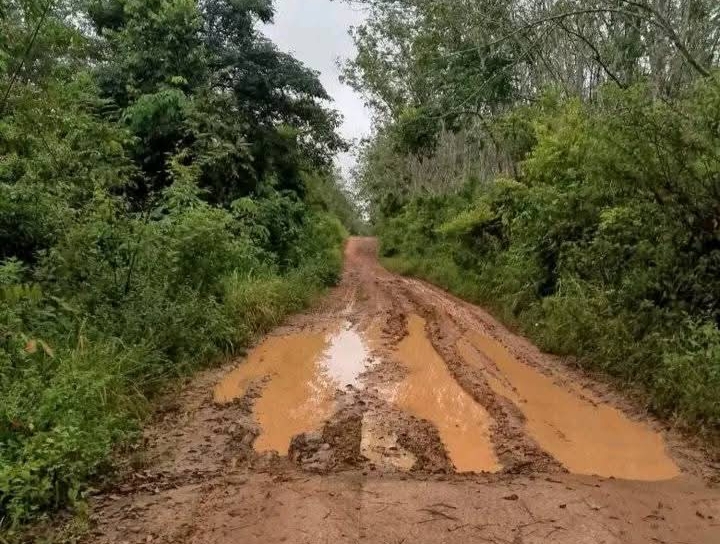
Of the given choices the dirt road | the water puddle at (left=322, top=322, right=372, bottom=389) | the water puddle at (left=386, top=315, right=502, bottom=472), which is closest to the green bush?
the dirt road

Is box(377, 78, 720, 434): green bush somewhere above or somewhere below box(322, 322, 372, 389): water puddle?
above

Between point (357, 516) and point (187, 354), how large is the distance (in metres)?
4.21

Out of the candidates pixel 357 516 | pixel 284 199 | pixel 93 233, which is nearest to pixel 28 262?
pixel 93 233

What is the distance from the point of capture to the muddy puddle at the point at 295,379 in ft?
19.4

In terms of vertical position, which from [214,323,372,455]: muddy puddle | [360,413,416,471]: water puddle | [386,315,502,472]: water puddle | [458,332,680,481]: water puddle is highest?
[458,332,680,481]: water puddle

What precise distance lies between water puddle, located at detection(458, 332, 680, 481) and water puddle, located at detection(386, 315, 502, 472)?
19.2 inches

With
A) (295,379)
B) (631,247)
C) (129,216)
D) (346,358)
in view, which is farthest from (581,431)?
(129,216)

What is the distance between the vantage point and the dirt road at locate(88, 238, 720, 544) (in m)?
3.73

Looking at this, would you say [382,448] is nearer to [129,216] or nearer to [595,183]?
[595,183]

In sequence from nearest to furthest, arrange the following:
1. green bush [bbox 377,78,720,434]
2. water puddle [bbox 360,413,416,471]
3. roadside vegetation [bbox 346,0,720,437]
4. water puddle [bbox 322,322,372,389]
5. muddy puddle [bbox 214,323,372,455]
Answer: water puddle [bbox 360,413,416,471] → muddy puddle [bbox 214,323,372,455] → green bush [bbox 377,78,720,434] → roadside vegetation [bbox 346,0,720,437] → water puddle [bbox 322,322,372,389]

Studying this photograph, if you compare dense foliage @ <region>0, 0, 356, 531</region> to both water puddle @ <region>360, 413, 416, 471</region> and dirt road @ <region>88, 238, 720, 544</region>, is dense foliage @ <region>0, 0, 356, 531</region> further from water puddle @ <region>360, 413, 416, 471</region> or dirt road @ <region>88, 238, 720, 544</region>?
water puddle @ <region>360, 413, 416, 471</region>

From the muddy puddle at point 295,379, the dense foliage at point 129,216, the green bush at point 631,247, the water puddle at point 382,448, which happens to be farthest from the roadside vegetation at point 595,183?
the dense foliage at point 129,216

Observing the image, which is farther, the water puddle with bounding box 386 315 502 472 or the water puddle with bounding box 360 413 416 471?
the water puddle with bounding box 386 315 502 472

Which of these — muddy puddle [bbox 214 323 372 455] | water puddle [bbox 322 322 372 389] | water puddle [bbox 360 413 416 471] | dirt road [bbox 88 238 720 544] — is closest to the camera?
dirt road [bbox 88 238 720 544]
